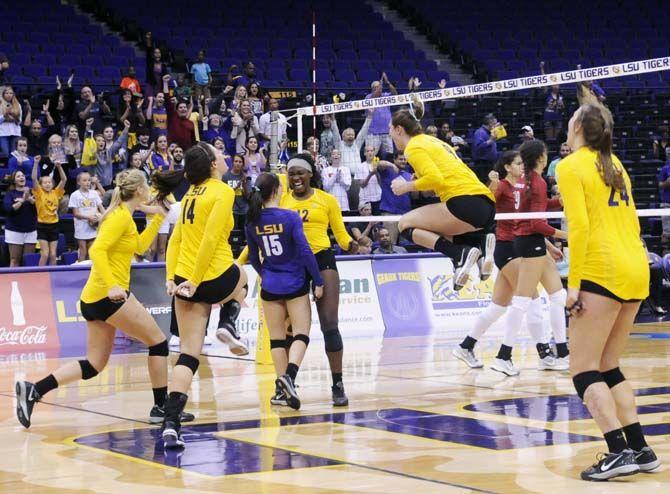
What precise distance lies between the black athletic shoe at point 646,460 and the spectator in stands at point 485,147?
1308 centimetres

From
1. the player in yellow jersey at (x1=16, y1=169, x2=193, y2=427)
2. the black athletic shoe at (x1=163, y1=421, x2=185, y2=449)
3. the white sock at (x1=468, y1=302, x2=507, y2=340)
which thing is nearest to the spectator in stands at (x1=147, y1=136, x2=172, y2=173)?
the white sock at (x1=468, y1=302, x2=507, y2=340)

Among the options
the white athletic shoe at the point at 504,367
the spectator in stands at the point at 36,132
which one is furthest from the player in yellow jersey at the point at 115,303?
the spectator in stands at the point at 36,132

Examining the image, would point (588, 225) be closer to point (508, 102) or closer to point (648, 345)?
point (648, 345)

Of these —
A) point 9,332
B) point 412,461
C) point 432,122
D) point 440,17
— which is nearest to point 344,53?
point 440,17

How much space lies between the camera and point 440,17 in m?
30.1

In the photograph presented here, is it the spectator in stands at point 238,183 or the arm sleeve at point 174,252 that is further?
the spectator in stands at point 238,183

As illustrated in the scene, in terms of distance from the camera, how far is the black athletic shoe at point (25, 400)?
7945 mm

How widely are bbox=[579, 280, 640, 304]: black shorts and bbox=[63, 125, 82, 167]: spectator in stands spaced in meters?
12.9

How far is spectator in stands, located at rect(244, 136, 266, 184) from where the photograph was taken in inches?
706

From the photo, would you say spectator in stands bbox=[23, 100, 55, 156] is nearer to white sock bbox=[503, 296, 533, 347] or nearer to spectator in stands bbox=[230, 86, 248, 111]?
spectator in stands bbox=[230, 86, 248, 111]

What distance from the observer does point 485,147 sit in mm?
19188

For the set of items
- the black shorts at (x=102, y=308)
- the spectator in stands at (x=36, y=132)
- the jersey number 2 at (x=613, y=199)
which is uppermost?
the spectator in stands at (x=36, y=132)

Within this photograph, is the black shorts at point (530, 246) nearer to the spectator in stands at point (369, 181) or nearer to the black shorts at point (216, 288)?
the black shorts at point (216, 288)

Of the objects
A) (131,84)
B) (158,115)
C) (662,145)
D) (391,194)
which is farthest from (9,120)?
(662,145)
